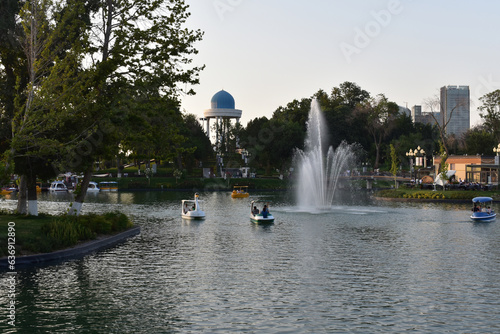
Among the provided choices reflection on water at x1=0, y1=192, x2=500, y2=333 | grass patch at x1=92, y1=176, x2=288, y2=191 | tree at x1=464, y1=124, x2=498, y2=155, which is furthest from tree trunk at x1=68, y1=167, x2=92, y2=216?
tree at x1=464, y1=124, x2=498, y2=155

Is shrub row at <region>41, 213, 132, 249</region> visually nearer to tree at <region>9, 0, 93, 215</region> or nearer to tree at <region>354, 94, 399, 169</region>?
tree at <region>9, 0, 93, 215</region>

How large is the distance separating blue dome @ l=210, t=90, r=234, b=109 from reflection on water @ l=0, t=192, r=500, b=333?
122 metres

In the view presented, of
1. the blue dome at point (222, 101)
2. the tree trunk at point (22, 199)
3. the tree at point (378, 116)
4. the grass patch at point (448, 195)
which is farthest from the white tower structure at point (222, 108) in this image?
the tree trunk at point (22, 199)

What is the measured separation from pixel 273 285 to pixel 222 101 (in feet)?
462

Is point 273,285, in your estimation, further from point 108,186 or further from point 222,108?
point 222,108

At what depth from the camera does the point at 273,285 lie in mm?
22297

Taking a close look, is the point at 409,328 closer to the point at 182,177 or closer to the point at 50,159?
the point at 50,159

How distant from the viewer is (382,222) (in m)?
47.5

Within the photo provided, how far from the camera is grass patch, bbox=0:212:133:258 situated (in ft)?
89.8

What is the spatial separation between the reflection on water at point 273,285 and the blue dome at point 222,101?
12203 cm

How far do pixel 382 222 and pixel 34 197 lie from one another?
94.7ft

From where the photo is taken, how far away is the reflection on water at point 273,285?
56.5 feet

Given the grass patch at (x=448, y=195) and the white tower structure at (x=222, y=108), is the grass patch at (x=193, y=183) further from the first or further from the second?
the white tower structure at (x=222, y=108)

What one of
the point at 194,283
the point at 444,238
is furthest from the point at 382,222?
the point at 194,283
